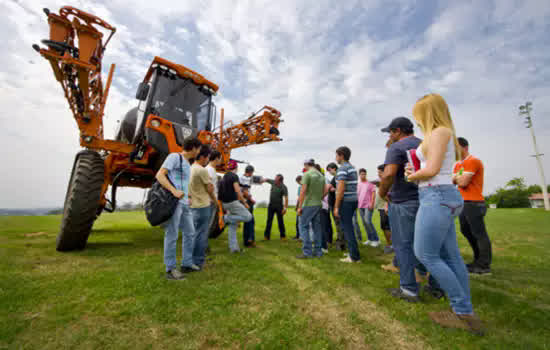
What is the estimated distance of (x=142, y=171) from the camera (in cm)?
512

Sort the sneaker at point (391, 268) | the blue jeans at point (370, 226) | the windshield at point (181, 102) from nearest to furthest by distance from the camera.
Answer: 1. the sneaker at point (391, 268)
2. the windshield at point (181, 102)
3. the blue jeans at point (370, 226)

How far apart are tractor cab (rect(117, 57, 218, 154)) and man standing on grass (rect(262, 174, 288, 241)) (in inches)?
97.2

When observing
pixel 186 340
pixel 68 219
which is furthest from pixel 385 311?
pixel 68 219

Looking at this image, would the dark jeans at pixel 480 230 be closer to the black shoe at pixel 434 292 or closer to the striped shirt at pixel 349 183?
the black shoe at pixel 434 292

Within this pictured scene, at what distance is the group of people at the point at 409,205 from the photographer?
1889mm

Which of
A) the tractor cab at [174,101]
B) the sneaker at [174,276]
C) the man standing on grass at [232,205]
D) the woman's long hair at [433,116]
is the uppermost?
the tractor cab at [174,101]

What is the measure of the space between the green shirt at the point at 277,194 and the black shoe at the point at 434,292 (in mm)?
4273

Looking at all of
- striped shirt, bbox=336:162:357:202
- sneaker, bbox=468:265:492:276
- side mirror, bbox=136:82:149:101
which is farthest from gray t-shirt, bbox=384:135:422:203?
side mirror, bbox=136:82:149:101

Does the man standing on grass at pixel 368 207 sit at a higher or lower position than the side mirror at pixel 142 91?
lower

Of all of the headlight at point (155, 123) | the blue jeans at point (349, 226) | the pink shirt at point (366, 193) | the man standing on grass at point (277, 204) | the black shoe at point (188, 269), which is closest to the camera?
the black shoe at point (188, 269)

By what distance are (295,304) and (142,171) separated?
14.7ft

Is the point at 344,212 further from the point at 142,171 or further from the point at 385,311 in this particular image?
the point at 142,171

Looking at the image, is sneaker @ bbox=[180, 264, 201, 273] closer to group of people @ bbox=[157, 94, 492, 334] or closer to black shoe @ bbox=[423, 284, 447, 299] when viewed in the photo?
group of people @ bbox=[157, 94, 492, 334]

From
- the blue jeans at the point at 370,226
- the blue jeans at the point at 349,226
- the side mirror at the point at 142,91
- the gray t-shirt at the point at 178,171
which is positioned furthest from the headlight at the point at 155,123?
the blue jeans at the point at 370,226
